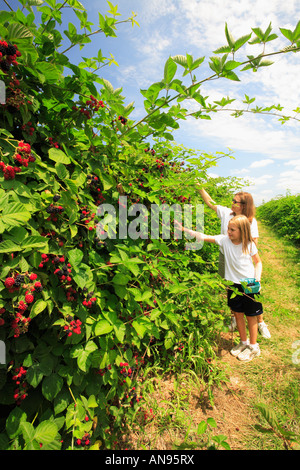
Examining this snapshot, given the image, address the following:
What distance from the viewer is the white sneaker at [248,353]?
305 cm

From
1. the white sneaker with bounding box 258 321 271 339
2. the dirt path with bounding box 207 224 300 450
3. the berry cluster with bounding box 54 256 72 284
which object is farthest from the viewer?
the white sneaker with bounding box 258 321 271 339

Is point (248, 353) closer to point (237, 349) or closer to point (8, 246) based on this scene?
point (237, 349)

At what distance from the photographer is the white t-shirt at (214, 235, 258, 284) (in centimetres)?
304

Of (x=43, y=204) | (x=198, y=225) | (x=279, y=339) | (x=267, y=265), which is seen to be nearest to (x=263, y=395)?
(x=279, y=339)

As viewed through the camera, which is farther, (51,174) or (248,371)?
(248,371)

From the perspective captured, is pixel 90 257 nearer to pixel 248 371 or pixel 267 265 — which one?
pixel 248 371

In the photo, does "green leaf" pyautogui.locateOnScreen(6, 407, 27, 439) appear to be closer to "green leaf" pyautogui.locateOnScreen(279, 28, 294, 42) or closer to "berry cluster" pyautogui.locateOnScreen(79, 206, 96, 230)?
"berry cluster" pyautogui.locateOnScreen(79, 206, 96, 230)

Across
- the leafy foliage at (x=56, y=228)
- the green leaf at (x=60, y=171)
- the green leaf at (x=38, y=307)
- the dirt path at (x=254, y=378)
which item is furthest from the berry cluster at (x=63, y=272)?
the dirt path at (x=254, y=378)

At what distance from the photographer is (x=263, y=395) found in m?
2.56

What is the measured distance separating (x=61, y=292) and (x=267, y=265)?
677 cm

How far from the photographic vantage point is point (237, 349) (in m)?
3.18

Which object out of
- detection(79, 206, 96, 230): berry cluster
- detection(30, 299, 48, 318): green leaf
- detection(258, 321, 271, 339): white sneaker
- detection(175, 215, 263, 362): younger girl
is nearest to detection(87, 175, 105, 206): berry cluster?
detection(79, 206, 96, 230): berry cluster

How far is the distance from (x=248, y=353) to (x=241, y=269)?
1.13 metres

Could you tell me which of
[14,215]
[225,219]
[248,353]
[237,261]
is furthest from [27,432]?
[225,219]
